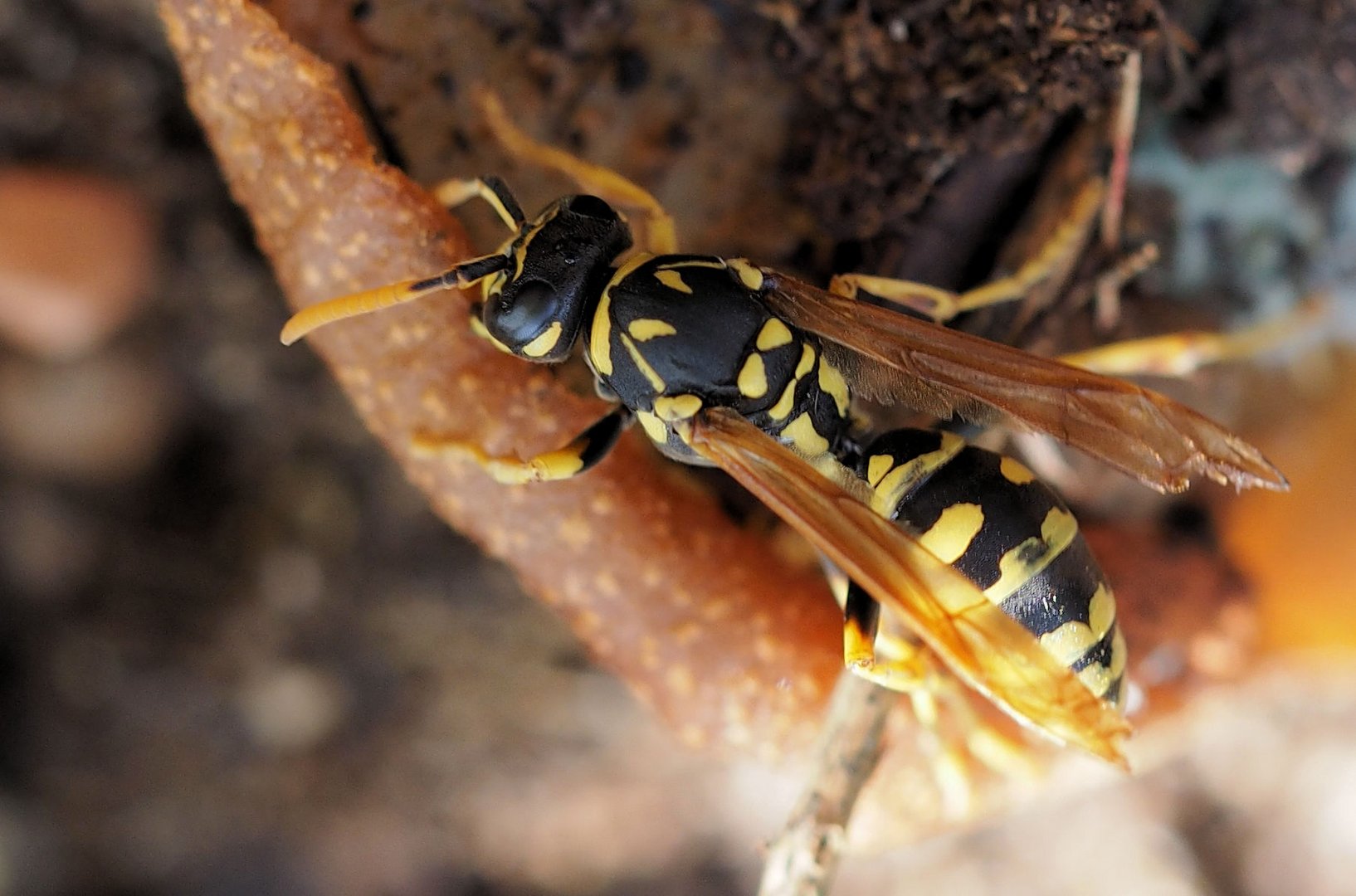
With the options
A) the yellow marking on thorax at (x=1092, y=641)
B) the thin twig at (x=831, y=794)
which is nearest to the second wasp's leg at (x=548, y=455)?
the thin twig at (x=831, y=794)

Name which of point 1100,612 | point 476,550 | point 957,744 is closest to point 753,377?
point 1100,612

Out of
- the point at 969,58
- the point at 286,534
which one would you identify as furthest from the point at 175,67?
the point at 969,58

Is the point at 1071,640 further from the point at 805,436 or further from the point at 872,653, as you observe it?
the point at 805,436

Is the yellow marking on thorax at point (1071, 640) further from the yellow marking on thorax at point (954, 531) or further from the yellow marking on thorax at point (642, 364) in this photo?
the yellow marking on thorax at point (642, 364)

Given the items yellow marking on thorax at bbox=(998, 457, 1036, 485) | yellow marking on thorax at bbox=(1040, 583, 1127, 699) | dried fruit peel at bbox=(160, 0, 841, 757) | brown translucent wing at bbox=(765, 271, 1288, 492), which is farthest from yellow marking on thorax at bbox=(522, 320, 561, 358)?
yellow marking on thorax at bbox=(1040, 583, 1127, 699)

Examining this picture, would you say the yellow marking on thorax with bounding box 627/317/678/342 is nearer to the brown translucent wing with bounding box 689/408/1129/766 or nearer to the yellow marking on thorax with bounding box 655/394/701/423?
the yellow marking on thorax with bounding box 655/394/701/423

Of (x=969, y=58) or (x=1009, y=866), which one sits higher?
(x=969, y=58)

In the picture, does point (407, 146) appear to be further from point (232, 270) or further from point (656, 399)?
point (232, 270)
